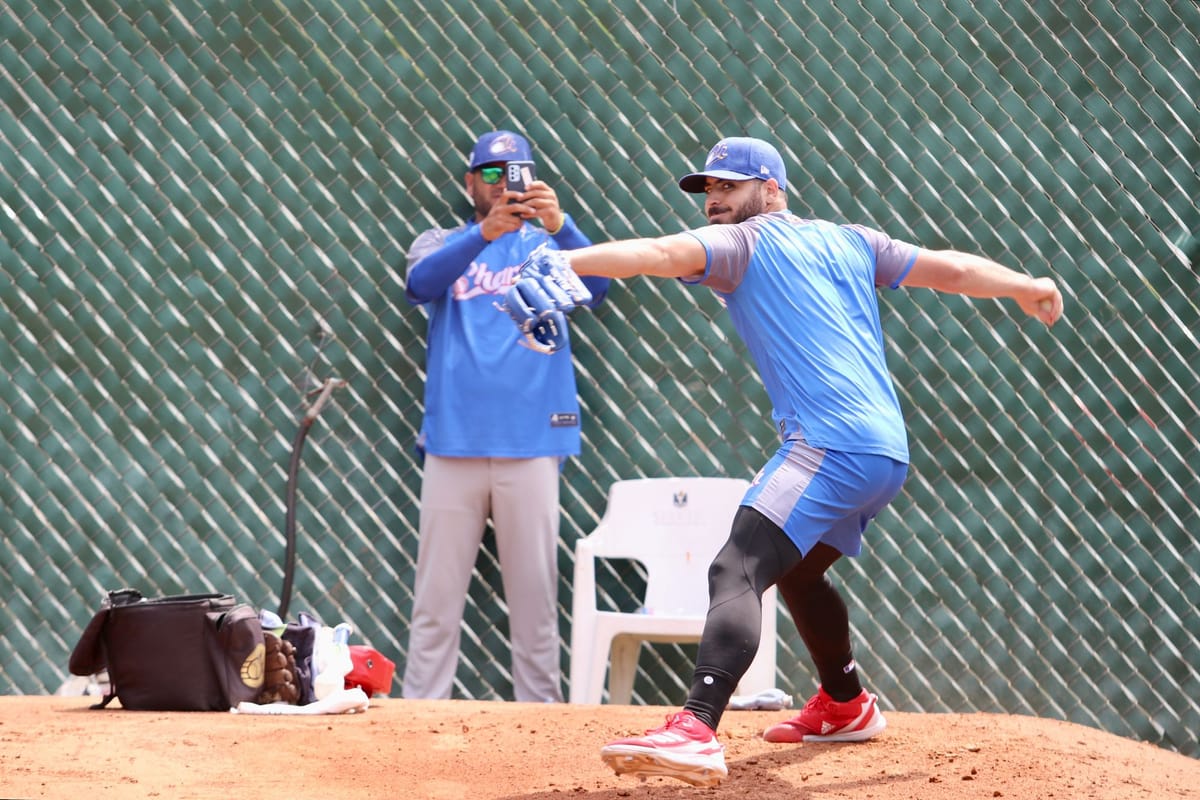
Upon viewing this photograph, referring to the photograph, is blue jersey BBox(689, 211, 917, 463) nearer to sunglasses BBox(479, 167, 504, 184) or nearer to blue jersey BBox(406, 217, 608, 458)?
blue jersey BBox(406, 217, 608, 458)

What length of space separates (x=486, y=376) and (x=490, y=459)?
0.33 m

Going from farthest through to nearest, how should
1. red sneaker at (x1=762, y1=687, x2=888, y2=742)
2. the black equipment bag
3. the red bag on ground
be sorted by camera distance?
the red bag on ground, the black equipment bag, red sneaker at (x1=762, y1=687, x2=888, y2=742)

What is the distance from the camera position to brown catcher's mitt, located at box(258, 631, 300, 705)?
15.5 feet

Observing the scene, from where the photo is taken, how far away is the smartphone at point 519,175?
4988 millimetres

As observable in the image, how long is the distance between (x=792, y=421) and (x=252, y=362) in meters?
2.93

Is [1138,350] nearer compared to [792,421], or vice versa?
[792,421]

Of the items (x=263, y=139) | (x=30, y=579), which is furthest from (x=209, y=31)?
(x=30, y=579)

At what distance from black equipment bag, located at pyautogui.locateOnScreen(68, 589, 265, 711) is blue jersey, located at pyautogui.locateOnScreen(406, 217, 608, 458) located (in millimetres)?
1124

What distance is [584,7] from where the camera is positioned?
572 cm

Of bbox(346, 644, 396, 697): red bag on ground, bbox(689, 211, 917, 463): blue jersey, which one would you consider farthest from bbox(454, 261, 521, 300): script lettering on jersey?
bbox(689, 211, 917, 463): blue jersey

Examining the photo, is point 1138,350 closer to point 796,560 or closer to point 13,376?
point 796,560

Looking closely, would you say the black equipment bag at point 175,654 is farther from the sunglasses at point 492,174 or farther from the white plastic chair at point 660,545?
the sunglasses at point 492,174

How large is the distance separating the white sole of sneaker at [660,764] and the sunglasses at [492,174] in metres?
2.85

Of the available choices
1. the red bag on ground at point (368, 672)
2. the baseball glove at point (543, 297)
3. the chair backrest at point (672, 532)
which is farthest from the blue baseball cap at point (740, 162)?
the red bag on ground at point (368, 672)
